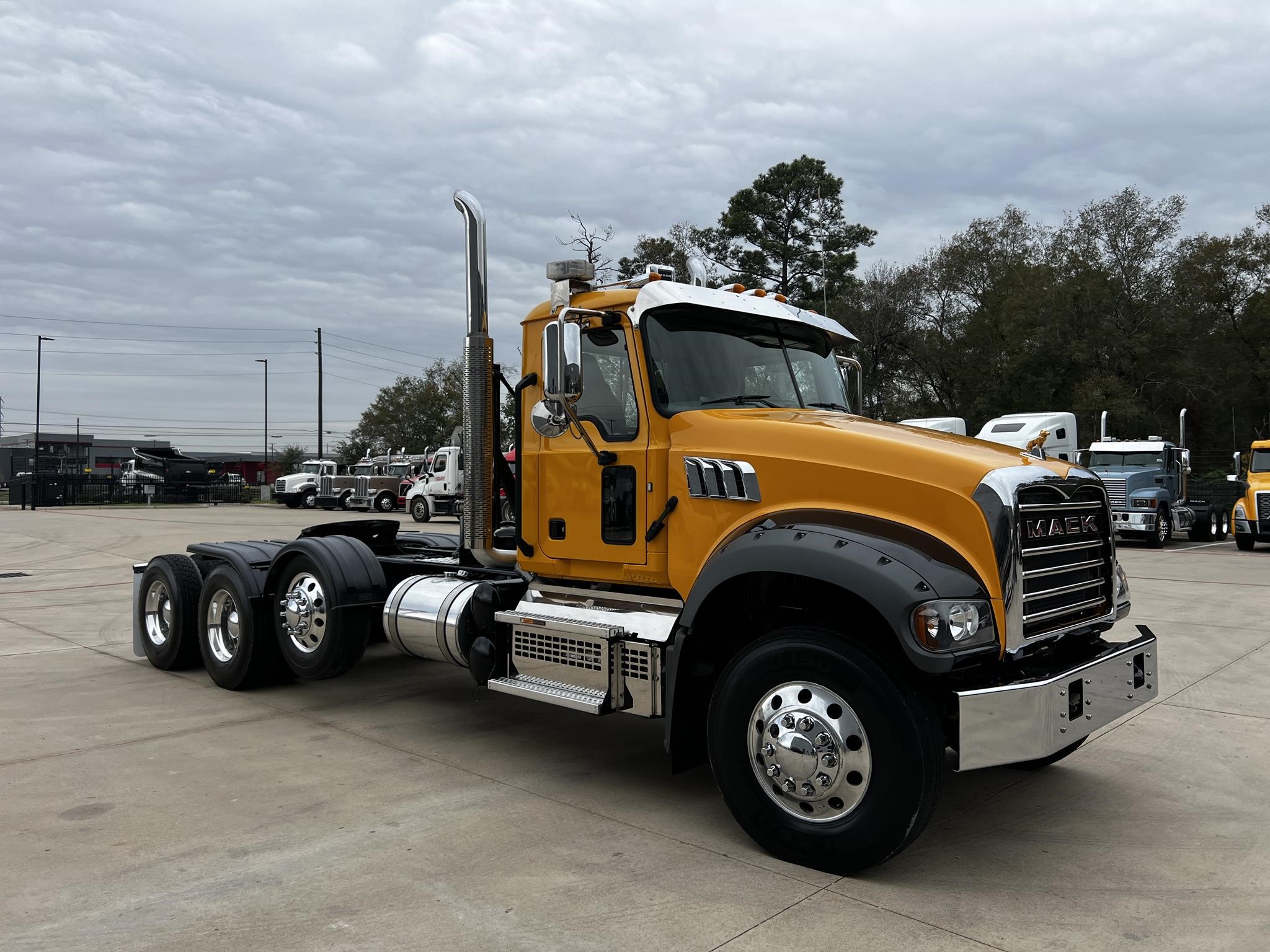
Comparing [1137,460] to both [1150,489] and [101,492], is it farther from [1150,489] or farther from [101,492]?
[101,492]

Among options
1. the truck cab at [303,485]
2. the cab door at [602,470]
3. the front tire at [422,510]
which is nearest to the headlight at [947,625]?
the cab door at [602,470]

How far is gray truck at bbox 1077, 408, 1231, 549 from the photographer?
861 inches

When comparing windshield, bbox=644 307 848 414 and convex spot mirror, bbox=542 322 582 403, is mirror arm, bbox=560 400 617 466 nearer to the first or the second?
convex spot mirror, bbox=542 322 582 403

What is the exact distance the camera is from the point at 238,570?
7.11 meters

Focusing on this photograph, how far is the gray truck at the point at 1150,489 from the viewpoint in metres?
21.9

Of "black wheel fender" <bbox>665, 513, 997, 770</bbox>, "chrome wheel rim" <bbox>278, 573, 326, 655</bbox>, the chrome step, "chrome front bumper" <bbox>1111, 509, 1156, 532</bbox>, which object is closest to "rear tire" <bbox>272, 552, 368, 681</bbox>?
"chrome wheel rim" <bbox>278, 573, 326, 655</bbox>

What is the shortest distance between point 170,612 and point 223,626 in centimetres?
71

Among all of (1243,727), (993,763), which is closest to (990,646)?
(993,763)

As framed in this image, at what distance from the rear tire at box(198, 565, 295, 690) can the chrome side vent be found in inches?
153

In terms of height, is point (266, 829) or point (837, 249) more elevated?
point (837, 249)

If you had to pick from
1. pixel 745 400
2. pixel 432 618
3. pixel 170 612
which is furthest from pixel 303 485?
pixel 745 400

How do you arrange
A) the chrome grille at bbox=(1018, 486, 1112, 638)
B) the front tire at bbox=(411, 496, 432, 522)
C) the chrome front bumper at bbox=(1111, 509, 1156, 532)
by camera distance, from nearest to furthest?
the chrome grille at bbox=(1018, 486, 1112, 638)
the chrome front bumper at bbox=(1111, 509, 1156, 532)
the front tire at bbox=(411, 496, 432, 522)

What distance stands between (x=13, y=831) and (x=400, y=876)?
1.94 m

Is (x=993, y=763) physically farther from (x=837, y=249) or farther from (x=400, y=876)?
(x=837, y=249)
